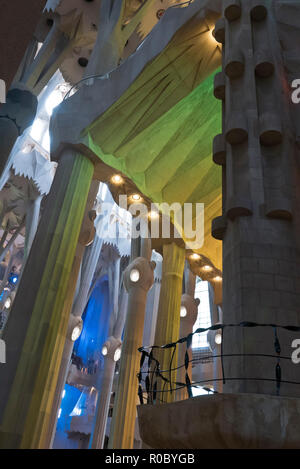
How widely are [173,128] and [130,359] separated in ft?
22.8

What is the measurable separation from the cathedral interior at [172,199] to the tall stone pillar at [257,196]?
24mm

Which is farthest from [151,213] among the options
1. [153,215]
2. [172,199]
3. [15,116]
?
[15,116]

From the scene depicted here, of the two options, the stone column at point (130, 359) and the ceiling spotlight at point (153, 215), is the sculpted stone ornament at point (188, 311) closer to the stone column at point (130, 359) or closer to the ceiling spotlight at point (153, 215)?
the stone column at point (130, 359)

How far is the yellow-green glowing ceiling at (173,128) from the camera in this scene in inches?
376

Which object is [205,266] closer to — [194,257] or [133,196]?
[194,257]

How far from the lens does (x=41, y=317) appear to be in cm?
736

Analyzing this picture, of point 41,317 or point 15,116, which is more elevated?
point 15,116

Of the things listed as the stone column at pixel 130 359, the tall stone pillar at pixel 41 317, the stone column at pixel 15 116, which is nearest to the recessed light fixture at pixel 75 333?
the stone column at pixel 130 359

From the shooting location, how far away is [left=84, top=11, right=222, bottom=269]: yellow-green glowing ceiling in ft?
31.4

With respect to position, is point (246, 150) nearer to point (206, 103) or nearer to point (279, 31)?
point (279, 31)

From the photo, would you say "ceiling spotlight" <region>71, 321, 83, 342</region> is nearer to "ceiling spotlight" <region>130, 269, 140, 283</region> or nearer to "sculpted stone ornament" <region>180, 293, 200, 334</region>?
"ceiling spotlight" <region>130, 269, 140, 283</region>

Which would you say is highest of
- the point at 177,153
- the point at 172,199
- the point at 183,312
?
the point at 177,153

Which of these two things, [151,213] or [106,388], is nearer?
[151,213]

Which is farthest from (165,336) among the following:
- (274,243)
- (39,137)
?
(39,137)
